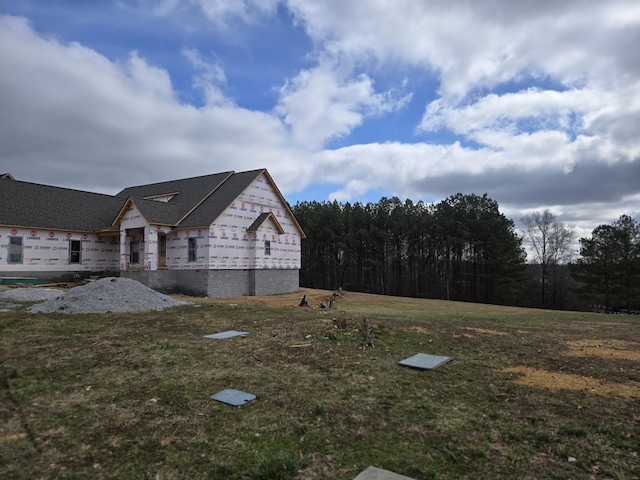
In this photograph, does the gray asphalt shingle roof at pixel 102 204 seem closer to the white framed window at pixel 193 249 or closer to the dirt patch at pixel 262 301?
the white framed window at pixel 193 249

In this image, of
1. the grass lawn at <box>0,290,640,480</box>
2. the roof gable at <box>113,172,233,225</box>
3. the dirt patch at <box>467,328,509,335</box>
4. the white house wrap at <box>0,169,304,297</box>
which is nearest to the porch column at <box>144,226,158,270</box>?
the white house wrap at <box>0,169,304,297</box>

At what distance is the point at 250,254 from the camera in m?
25.5

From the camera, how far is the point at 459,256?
48312 millimetres

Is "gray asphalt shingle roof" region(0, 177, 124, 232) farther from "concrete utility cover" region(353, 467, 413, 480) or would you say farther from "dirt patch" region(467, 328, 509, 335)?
"concrete utility cover" region(353, 467, 413, 480)

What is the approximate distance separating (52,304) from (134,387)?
33.9 feet

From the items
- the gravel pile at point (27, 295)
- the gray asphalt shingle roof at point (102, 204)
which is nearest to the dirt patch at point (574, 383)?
the gravel pile at point (27, 295)

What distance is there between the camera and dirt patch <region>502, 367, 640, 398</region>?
17.6ft

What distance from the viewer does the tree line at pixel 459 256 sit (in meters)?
39.2

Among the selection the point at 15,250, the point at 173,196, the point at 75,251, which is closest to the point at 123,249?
the point at 75,251

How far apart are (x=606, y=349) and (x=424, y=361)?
4.91 meters

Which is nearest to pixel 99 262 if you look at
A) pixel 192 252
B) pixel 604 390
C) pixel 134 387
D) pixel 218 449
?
pixel 192 252

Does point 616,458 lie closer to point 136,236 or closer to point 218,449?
point 218,449

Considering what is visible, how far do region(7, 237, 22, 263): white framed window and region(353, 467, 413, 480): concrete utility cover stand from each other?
1023 inches

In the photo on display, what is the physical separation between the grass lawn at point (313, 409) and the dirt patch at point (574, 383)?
1.3 inches
